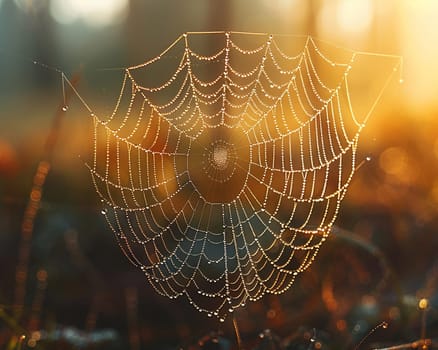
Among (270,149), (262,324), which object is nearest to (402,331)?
(262,324)

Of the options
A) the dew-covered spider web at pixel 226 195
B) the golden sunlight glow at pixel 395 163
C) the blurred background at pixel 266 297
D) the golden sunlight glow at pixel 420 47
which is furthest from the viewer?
the golden sunlight glow at pixel 420 47

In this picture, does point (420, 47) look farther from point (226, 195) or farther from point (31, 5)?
point (226, 195)

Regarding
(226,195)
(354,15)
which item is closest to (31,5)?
(354,15)

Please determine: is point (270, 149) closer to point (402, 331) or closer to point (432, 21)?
point (402, 331)

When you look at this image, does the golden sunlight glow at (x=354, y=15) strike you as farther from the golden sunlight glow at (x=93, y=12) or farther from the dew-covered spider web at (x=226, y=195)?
the dew-covered spider web at (x=226, y=195)

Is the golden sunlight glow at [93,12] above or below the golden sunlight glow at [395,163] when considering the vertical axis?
above

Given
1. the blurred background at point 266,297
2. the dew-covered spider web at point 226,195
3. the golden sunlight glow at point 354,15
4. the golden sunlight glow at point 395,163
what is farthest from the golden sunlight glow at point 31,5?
the golden sunlight glow at point 395,163

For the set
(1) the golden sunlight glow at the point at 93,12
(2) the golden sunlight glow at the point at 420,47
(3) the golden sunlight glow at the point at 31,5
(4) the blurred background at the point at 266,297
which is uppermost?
(1) the golden sunlight glow at the point at 93,12
